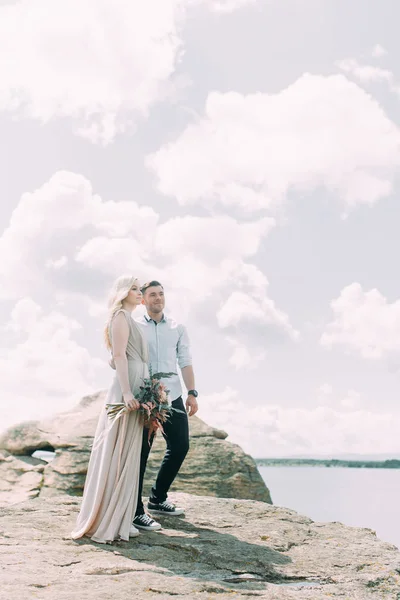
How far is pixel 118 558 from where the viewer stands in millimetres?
5473

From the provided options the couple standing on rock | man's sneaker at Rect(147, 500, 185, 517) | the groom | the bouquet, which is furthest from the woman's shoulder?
man's sneaker at Rect(147, 500, 185, 517)

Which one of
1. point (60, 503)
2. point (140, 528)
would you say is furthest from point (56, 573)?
point (60, 503)

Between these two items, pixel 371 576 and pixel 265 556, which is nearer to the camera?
pixel 371 576

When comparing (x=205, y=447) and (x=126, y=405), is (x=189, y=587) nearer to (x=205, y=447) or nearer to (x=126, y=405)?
(x=126, y=405)

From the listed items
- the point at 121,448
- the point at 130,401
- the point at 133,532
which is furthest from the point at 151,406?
the point at 133,532

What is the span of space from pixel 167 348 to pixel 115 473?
1.60 meters

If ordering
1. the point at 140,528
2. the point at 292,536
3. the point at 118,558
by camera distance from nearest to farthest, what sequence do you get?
the point at 118,558 → the point at 140,528 → the point at 292,536

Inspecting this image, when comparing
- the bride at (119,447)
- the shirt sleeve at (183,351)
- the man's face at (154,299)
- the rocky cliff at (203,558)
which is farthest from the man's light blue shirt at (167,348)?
the rocky cliff at (203,558)

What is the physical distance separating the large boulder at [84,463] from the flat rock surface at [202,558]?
5.54 meters

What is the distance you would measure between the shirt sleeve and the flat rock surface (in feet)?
6.17

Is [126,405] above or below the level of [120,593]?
above

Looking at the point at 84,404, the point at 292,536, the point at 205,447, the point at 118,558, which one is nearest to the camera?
the point at 118,558

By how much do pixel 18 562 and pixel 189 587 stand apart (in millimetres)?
1602

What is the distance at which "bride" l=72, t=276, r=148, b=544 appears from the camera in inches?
238
